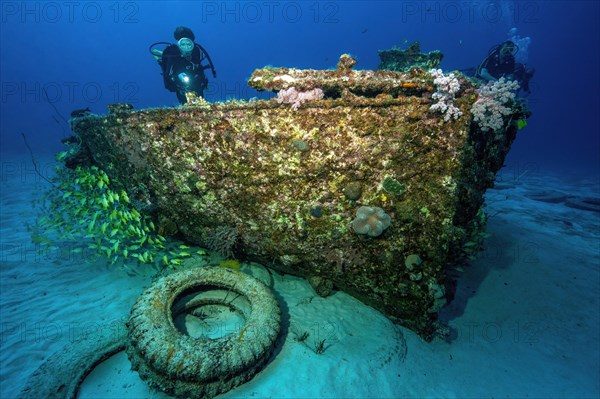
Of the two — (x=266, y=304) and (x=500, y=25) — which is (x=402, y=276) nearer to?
(x=266, y=304)

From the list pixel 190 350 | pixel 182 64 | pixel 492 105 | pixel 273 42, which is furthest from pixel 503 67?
pixel 273 42

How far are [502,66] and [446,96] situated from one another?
11.4 metres

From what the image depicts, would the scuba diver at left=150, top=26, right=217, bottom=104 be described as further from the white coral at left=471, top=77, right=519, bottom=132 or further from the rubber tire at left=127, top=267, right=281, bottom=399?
the white coral at left=471, top=77, right=519, bottom=132

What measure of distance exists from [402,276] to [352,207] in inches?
45.5

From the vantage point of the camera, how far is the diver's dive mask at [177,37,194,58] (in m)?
8.91

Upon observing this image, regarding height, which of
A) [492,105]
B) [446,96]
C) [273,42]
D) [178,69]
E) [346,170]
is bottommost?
[346,170]

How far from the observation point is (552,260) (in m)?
6.38

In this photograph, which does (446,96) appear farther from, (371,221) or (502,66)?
(502,66)

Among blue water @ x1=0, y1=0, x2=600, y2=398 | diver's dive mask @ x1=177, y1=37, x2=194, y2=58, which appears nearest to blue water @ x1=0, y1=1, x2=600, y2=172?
blue water @ x1=0, y1=0, x2=600, y2=398

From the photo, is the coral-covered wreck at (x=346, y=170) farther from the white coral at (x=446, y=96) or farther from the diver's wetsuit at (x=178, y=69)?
the diver's wetsuit at (x=178, y=69)

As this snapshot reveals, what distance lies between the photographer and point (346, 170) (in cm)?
378

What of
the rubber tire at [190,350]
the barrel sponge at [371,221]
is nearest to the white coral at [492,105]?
the barrel sponge at [371,221]

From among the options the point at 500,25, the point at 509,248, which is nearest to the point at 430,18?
the point at 500,25

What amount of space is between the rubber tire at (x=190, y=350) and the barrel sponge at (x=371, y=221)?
160cm
